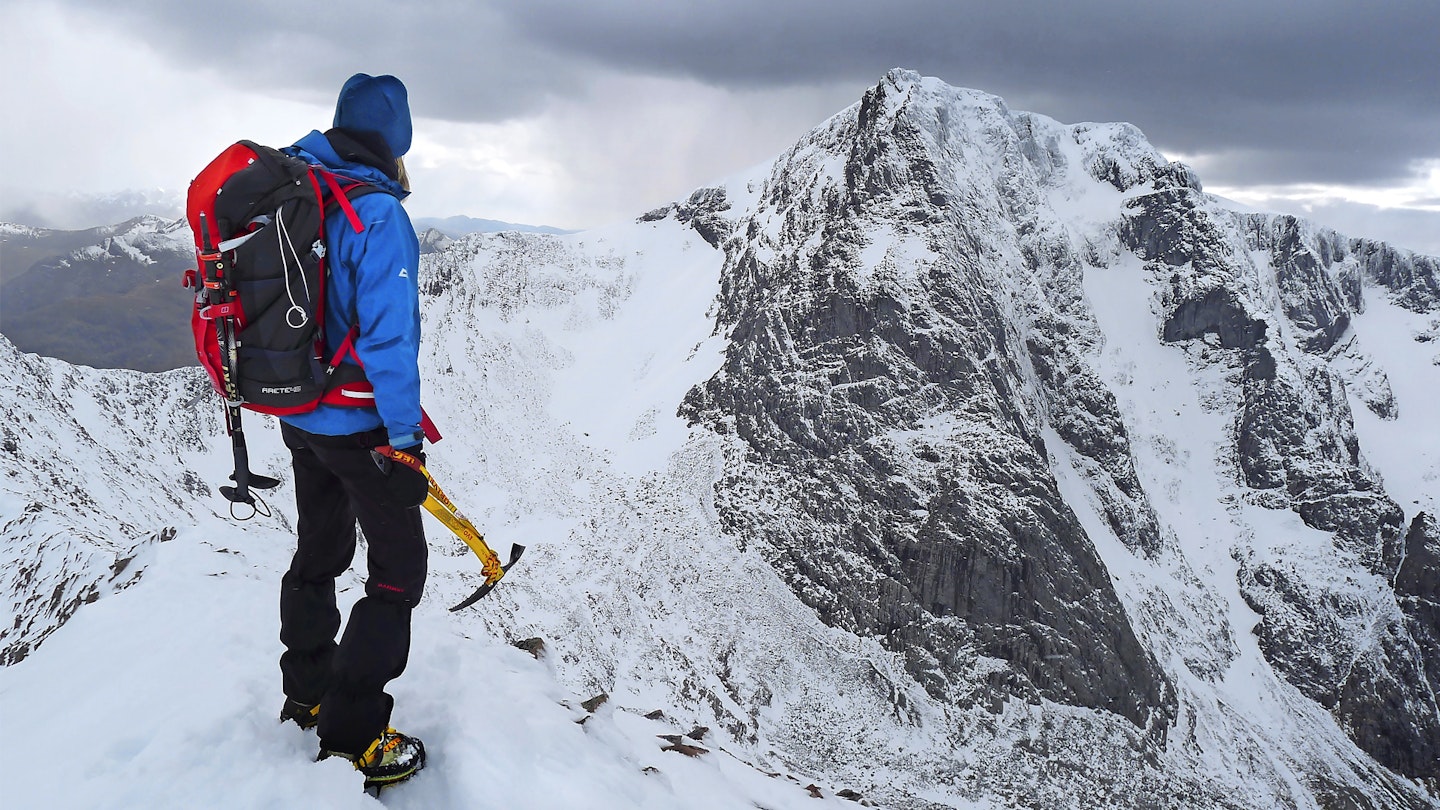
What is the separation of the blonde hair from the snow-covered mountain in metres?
4.31

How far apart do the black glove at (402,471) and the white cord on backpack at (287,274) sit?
92cm

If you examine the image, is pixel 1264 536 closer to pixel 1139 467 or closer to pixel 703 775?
pixel 1139 467

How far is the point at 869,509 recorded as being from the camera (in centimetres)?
6112

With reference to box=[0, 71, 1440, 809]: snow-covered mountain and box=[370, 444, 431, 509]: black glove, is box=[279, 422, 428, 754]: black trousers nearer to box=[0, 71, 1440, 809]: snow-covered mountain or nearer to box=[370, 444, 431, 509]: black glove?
box=[370, 444, 431, 509]: black glove

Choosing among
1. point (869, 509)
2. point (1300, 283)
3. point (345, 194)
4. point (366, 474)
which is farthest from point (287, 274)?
point (1300, 283)

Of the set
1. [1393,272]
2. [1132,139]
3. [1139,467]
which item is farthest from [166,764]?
[1393,272]

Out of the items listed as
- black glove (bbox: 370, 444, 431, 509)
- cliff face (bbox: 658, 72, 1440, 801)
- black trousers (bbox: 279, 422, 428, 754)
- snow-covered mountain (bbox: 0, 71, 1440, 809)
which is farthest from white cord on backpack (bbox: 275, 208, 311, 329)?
cliff face (bbox: 658, 72, 1440, 801)

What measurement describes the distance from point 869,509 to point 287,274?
5986 centimetres

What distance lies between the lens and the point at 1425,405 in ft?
387

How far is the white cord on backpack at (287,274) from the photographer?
165 inches

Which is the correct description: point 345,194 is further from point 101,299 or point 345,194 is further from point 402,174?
point 101,299

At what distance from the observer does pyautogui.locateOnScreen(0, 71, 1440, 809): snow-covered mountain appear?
45.7 ft

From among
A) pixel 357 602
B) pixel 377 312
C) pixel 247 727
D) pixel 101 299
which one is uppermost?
pixel 377 312

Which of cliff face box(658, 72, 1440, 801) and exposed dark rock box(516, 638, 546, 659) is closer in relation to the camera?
exposed dark rock box(516, 638, 546, 659)
